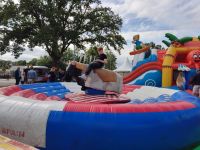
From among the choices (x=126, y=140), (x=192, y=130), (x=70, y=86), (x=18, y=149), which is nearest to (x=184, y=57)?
(x=70, y=86)

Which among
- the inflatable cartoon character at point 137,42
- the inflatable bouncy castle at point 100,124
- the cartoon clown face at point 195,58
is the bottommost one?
the inflatable bouncy castle at point 100,124

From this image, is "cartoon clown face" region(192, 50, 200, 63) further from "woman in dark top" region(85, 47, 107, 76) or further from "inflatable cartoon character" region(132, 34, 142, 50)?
"woman in dark top" region(85, 47, 107, 76)

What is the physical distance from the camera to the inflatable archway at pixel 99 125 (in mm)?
4148

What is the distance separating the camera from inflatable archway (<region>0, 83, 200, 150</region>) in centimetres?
415

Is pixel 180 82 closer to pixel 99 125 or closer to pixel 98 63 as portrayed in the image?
pixel 98 63

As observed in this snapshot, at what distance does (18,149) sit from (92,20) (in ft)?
80.8

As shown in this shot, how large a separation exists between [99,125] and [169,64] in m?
8.72

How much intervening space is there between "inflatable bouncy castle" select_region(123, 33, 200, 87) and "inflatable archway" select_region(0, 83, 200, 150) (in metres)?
7.59

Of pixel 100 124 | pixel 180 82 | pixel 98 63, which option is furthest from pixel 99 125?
pixel 180 82

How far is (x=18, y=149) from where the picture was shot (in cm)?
275

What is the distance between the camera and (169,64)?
1243cm

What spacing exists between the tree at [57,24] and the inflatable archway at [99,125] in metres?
21.0

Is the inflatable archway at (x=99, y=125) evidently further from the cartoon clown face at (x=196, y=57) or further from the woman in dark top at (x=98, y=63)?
the cartoon clown face at (x=196, y=57)

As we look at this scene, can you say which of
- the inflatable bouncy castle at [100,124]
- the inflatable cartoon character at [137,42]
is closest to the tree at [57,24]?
the inflatable cartoon character at [137,42]
